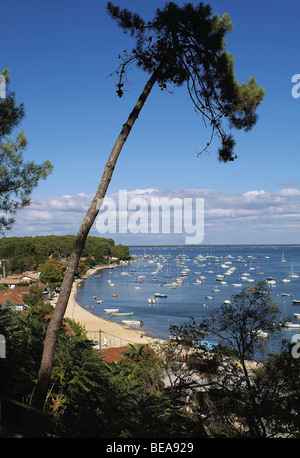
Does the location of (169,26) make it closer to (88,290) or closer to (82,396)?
(82,396)

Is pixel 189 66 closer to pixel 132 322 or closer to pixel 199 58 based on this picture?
pixel 199 58

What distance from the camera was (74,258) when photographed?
5.89m

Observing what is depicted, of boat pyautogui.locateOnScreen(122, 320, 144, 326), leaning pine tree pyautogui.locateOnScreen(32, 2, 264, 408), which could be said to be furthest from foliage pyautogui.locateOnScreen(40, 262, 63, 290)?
leaning pine tree pyautogui.locateOnScreen(32, 2, 264, 408)

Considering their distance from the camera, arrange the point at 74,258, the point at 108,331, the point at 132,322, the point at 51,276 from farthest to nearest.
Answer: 1. the point at 51,276
2. the point at 132,322
3. the point at 108,331
4. the point at 74,258

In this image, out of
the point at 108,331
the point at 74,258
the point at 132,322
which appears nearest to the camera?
the point at 74,258

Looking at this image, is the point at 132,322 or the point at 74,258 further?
the point at 132,322

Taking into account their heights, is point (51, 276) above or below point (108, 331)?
above

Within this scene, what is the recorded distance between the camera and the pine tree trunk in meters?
5.27

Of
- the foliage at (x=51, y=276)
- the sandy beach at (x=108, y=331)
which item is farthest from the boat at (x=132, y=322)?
the foliage at (x=51, y=276)

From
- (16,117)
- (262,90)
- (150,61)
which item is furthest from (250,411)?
(16,117)

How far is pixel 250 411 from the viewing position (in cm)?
687

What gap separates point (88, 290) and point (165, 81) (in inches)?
2534

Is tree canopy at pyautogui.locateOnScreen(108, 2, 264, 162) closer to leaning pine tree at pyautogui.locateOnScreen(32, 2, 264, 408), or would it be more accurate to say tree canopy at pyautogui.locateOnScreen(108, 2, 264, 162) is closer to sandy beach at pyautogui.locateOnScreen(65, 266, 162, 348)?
leaning pine tree at pyautogui.locateOnScreen(32, 2, 264, 408)

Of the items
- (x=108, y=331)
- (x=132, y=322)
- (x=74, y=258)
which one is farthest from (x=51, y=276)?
(x=74, y=258)
